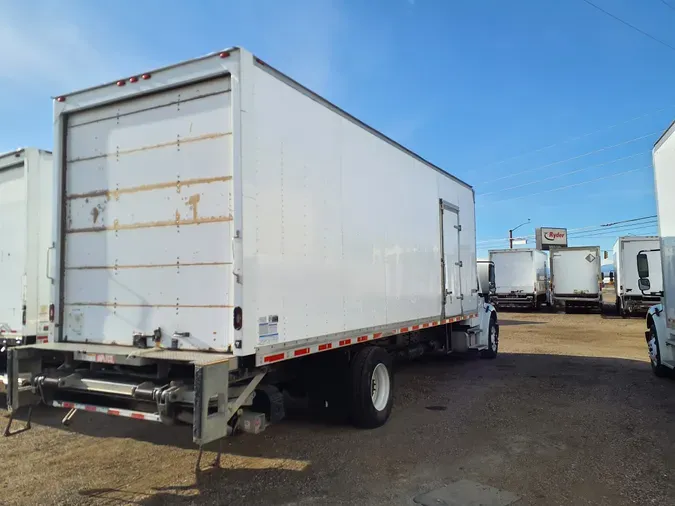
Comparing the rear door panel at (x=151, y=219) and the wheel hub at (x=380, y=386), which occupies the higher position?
the rear door panel at (x=151, y=219)

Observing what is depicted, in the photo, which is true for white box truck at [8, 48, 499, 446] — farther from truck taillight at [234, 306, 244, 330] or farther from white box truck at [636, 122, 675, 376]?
white box truck at [636, 122, 675, 376]

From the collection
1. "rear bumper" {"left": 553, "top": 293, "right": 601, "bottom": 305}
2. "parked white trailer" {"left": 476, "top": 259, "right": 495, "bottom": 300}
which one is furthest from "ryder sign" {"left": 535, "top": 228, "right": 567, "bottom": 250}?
"parked white trailer" {"left": 476, "top": 259, "right": 495, "bottom": 300}

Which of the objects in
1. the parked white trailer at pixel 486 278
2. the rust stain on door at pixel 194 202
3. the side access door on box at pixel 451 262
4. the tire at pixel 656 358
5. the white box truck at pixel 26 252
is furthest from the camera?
the parked white trailer at pixel 486 278

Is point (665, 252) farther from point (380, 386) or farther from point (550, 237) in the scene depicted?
point (550, 237)

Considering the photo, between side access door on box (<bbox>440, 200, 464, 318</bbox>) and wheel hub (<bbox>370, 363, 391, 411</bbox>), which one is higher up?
side access door on box (<bbox>440, 200, 464, 318</bbox>)

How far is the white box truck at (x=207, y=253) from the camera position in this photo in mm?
4668

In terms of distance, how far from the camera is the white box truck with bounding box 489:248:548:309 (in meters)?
28.4

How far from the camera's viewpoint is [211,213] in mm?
4844

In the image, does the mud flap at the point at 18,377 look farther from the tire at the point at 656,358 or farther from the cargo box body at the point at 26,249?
the tire at the point at 656,358

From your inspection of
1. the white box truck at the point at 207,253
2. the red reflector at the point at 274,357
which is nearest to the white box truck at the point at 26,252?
the white box truck at the point at 207,253

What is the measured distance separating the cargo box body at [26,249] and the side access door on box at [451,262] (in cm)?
641

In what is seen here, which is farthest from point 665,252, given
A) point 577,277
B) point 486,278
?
point 577,277

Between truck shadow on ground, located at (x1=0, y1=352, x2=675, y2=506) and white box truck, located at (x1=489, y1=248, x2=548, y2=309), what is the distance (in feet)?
56.9

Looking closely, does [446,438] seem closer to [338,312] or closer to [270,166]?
[338,312]
